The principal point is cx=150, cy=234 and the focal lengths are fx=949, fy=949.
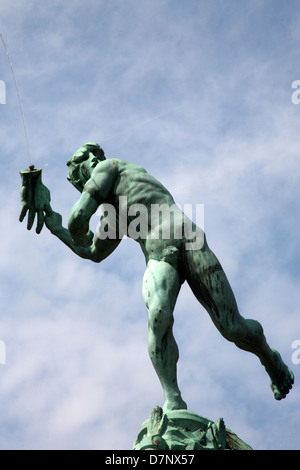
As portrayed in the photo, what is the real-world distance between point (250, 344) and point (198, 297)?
29.6 inches

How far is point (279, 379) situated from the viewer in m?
10.5

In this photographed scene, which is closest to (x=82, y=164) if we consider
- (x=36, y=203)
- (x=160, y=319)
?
(x=36, y=203)

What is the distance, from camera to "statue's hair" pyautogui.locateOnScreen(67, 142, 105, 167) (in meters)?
11.4

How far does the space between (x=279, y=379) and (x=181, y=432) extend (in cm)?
175

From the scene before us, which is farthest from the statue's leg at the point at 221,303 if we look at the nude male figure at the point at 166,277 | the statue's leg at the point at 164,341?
the statue's leg at the point at 164,341

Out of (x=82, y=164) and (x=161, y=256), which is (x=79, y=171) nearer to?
(x=82, y=164)

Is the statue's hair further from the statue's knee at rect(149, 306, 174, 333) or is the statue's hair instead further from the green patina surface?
the statue's knee at rect(149, 306, 174, 333)

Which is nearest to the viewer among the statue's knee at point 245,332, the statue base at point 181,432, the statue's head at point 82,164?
the statue base at point 181,432

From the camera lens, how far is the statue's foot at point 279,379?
10.4m

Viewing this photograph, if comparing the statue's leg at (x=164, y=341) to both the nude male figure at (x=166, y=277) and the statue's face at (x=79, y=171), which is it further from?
the statue's face at (x=79, y=171)

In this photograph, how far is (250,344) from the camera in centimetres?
1016

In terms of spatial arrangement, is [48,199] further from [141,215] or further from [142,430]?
[142,430]
